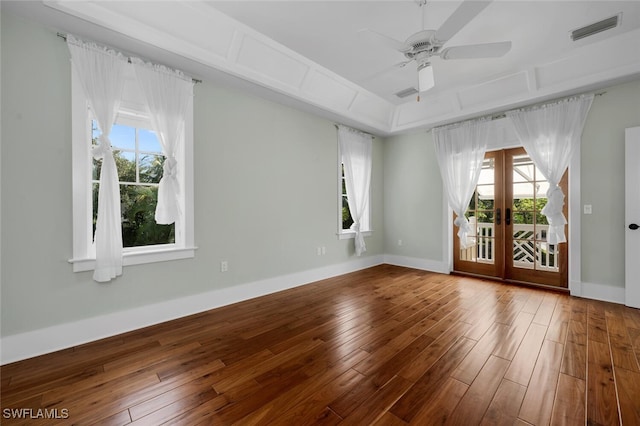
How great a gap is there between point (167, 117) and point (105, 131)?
1.91ft

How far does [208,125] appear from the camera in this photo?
326cm

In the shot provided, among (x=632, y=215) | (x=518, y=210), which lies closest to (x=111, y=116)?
(x=518, y=210)

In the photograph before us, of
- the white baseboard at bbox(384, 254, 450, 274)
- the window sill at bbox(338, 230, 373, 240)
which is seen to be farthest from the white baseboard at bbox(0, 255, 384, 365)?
the white baseboard at bbox(384, 254, 450, 274)

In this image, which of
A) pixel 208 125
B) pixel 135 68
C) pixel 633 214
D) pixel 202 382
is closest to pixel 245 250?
pixel 208 125

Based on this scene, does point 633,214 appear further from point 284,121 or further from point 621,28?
point 284,121

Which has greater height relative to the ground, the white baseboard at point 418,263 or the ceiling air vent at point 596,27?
the ceiling air vent at point 596,27

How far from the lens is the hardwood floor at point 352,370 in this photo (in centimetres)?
158

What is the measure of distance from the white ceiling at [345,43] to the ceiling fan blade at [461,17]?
547mm

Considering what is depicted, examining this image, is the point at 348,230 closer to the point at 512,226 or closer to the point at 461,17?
the point at 512,226

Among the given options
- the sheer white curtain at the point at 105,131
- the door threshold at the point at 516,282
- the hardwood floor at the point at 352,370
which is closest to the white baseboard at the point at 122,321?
the hardwood floor at the point at 352,370

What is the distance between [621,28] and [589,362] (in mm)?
3423

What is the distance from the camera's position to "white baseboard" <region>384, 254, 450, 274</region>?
501 centimetres

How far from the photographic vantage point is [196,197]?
10.4 feet

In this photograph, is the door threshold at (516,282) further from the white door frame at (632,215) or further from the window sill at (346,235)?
the window sill at (346,235)
